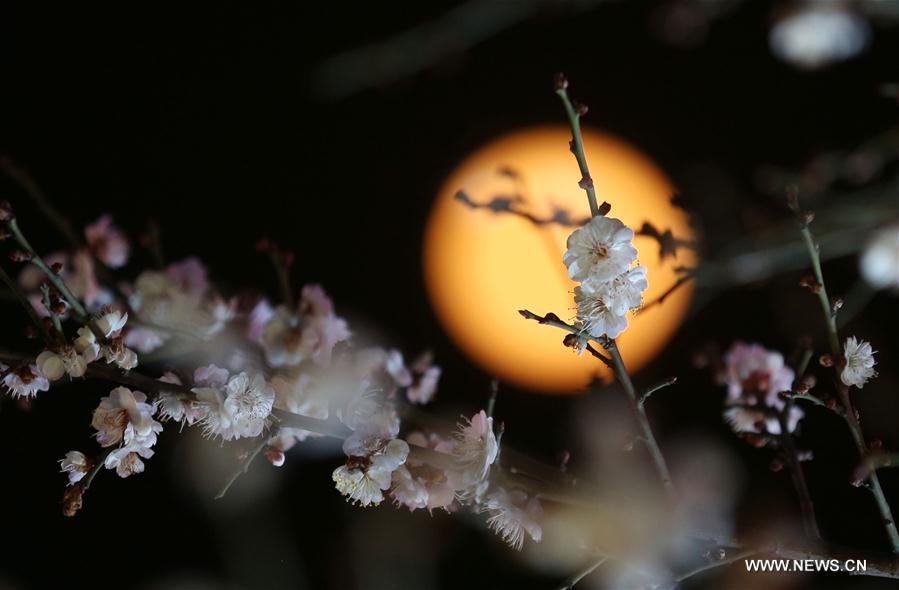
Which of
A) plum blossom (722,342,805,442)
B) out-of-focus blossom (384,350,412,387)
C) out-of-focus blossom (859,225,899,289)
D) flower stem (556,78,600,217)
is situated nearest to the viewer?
flower stem (556,78,600,217)

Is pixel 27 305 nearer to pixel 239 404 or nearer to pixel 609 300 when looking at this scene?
pixel 239 404

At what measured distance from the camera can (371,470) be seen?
2.46 feet

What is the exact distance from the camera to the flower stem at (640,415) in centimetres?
69

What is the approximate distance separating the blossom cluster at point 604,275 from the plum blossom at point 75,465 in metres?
0.60

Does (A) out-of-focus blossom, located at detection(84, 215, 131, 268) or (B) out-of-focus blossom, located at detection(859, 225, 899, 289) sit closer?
(A) out-of-focus blossom, located at detection(84, 215, 131, 268)

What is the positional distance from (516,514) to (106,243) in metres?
1.09

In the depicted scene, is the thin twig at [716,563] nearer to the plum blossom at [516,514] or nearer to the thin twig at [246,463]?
the plum blossom at [516,514]

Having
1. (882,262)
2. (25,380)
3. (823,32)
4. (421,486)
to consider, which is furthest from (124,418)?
(823,32)

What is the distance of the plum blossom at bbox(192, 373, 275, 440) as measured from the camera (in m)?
0.75

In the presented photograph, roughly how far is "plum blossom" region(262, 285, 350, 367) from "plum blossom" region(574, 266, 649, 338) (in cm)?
49

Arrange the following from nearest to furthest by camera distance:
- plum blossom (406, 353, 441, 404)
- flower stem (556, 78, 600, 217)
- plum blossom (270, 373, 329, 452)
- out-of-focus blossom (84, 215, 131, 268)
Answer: flower stem (556, 78, 600, 217) → plum blossom (270, 373, 329, 452) → plum blossom (406, 353, 441, 404) → out-of-focus blossom (84, 215, 131, 268)

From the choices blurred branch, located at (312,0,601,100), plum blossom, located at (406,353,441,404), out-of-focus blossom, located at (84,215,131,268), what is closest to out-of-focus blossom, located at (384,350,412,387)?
plum blossom, located at (406,353,441,404)

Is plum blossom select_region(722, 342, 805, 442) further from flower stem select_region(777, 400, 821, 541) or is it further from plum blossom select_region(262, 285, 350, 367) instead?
plum blossom select_region(262, 285, 350, 367)

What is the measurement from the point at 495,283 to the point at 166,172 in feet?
4.21
